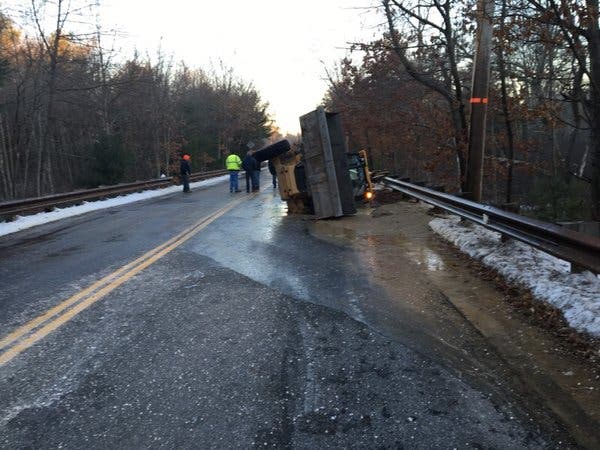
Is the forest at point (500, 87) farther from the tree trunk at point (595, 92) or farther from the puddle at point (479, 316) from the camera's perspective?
the puddle at point (479, 316)

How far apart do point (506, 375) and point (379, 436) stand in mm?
1259

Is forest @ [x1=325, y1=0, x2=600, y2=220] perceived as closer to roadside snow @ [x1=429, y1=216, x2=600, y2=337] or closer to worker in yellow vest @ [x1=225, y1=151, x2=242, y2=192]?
roadside snow @ [x1=429, y1=216, x2=600, y2=337]

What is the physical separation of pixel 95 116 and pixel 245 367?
38.7 m

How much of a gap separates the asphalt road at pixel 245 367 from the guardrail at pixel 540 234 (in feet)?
4.14

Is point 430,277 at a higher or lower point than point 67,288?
lower

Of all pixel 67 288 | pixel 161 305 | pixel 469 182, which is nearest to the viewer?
pixel 161 305

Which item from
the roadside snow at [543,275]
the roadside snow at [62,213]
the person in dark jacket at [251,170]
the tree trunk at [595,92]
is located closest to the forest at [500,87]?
the tree trunk at [595,92]

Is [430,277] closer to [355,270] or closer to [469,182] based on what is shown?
[355,270]

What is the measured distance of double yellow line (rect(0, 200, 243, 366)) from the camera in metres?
4.46

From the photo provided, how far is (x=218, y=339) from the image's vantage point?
4.53 m

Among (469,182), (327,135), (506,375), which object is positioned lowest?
(506,375)

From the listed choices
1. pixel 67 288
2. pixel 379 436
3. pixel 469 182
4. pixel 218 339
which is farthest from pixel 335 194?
pixel 379 436

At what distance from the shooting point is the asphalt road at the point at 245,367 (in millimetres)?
3025

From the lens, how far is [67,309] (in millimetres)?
5441
